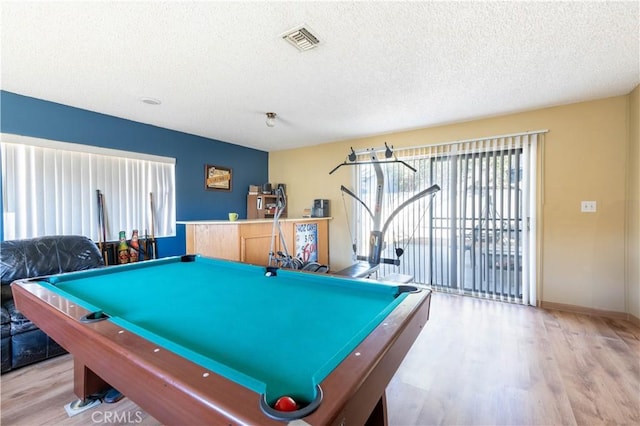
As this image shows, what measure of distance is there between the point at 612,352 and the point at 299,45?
3247 mm

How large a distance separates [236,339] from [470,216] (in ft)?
11.2

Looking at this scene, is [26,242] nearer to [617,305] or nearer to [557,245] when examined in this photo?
[557,245]

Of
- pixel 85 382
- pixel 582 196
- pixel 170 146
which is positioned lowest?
pixel 85 382

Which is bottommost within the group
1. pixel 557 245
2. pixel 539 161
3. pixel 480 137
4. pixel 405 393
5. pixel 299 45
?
pixel 405 393

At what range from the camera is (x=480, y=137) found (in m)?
3.49

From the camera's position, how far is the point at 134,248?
346cm

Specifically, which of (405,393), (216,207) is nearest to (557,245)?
(405,393)

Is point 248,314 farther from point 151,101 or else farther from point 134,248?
point 134,248

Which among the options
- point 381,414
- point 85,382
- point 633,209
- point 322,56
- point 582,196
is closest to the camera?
point 381,414

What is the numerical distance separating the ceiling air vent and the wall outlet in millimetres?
3187

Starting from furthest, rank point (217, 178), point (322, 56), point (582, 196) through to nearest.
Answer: point (217, 178) < point (582, 196) < point (322, 56)

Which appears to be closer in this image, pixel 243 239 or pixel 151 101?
pixel 151 101

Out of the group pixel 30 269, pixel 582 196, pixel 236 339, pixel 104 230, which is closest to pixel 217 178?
pixel 104 230

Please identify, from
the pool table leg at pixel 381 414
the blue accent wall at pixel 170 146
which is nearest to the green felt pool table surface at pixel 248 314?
the pool table leg at pixel 381 414
